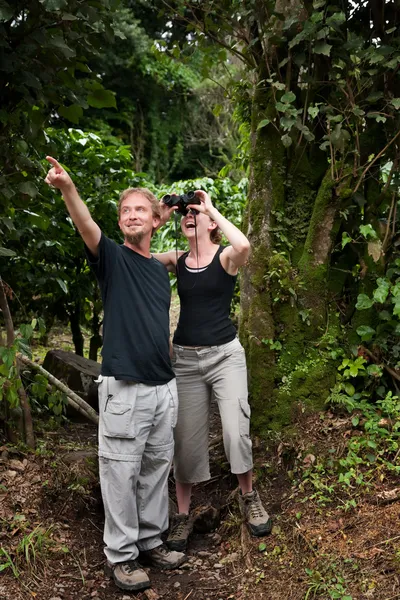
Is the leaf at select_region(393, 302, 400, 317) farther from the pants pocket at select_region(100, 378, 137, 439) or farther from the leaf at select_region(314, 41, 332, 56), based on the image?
the pants pocket at select_region(100, 378, 137, 439)

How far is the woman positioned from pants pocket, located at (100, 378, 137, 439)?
1.67 feet

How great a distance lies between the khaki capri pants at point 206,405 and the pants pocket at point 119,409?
491mm

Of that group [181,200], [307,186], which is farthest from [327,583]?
[307,186]

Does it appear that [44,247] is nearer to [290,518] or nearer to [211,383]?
[211,383]

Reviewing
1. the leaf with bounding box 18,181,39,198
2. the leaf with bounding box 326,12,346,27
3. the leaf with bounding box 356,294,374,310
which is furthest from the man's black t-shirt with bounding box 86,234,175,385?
the leaf with bounding box 326,12,346,27

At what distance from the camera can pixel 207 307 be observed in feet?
11.1

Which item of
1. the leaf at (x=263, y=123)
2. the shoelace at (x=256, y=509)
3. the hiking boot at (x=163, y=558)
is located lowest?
the hiking boot at (x=163, y=558)

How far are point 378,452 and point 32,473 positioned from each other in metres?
1.95

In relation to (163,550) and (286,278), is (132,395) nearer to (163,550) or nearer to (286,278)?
(163,550)

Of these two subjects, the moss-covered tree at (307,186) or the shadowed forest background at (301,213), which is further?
the moss-covered tree at (307,186)

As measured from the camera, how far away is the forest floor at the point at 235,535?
2.87 meters

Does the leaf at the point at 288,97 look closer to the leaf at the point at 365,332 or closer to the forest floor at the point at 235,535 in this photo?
the leaf at the point at 365,332

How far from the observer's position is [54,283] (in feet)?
16.4

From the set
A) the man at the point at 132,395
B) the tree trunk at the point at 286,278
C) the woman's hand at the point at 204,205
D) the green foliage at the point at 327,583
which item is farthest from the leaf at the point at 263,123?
the green foliage at the point at 327,583
